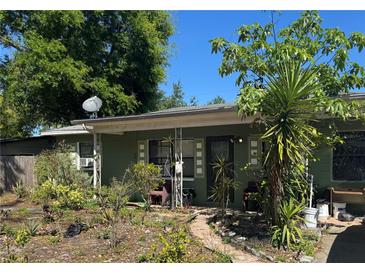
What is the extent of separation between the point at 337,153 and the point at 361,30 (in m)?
3.22

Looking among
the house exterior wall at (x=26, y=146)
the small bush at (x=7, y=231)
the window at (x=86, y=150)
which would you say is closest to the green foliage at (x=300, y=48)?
the small bush at (x=7, y=231)

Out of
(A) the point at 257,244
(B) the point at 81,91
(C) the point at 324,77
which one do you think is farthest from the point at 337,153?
(B) the point at 81,91

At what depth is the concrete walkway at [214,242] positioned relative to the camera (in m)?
6.06

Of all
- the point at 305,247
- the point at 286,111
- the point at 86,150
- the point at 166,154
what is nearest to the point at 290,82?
the point at 286,111

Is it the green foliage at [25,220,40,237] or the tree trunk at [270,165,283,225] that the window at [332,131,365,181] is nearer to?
the tree trunk at [270,165,283,225]

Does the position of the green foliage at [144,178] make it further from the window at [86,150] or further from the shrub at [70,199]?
the window at [86,150]

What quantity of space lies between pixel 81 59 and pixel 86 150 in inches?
253

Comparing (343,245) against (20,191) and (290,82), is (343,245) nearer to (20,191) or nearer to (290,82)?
(290,82)

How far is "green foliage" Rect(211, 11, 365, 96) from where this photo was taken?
7793 millimetres

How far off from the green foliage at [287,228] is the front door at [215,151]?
473 cm

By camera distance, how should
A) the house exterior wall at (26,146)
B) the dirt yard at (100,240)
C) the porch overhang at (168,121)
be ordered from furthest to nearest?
the house exterior wall at (26,146), the porch overhang at (168,121), the dirt yard at (100,240)

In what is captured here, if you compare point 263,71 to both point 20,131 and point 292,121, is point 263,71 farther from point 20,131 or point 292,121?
point 20,131

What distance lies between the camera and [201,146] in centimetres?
1233

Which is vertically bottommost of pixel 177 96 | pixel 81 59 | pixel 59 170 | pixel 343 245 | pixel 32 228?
pixel 343 245
